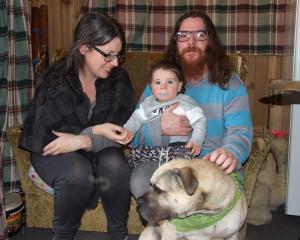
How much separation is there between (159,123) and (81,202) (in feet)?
1.54

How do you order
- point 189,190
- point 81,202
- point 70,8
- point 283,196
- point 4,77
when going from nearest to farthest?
point 189,190 < point 81,202 < point 4,77 < point 283,196 < point 70,8

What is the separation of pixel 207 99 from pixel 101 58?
1.64 ft

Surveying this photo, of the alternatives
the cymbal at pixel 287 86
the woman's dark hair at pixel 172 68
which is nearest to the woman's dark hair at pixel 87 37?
Answer: the woman's dark hair at pixel 172 68

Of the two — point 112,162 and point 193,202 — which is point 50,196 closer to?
point 112,162

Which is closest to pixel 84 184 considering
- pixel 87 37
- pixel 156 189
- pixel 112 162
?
pixel 112 162

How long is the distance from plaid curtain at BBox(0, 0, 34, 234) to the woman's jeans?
2.02ft

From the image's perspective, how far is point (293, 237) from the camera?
2363 millimetres

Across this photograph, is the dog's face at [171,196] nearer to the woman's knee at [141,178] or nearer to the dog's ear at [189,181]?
the dog's ear at [189,181]

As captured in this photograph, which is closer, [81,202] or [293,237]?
[81,202]

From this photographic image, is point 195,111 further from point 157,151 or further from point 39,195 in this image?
point 39,195

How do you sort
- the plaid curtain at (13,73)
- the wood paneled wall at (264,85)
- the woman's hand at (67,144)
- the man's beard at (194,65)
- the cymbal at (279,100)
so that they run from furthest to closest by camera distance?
1. the wood paneled wall at (264,85)
2. the cymbal at (279,100)
3. the plaid curtain at (13,73)
4. the man's beard at (194,65)
5. the woman's hand at (67,144)

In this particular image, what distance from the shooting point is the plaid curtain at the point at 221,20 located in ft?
9.77

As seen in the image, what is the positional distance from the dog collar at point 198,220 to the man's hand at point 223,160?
0.09 m

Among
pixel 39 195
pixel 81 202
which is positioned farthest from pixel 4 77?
pixel 81 202
